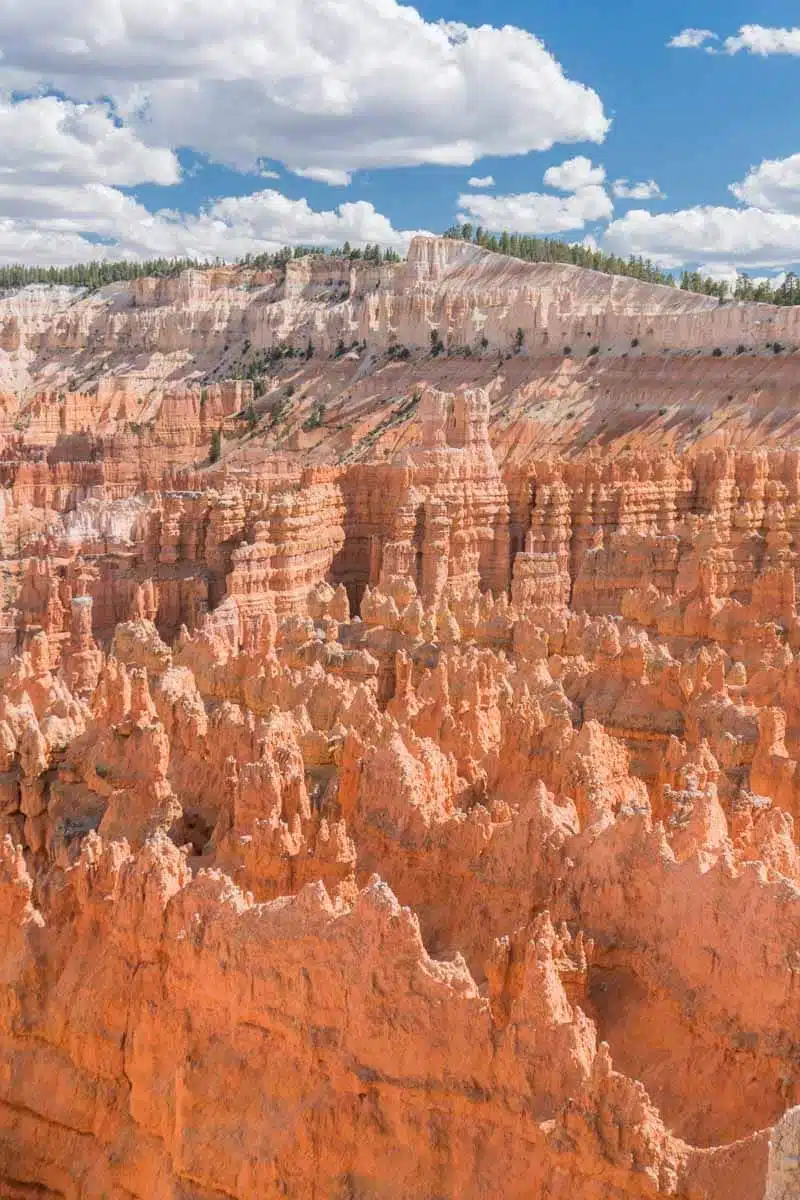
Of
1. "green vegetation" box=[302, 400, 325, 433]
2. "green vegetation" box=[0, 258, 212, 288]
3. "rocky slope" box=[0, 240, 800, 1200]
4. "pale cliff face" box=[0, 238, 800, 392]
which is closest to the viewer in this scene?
"rocky slope" box=[0, 240, 800, 1200]

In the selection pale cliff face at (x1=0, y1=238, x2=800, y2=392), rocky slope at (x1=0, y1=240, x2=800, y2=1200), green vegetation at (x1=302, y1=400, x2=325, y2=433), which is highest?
pale cliff face at (x1=0, y1=238, x2=800, y2=392)

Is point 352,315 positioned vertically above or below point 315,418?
above

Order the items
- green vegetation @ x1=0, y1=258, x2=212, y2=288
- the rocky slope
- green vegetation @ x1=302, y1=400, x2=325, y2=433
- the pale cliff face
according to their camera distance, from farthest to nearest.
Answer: green vegetation @ x1=0, y1=258, x2=212, y2=288
green vegetation @ x1=302, y1=400, x2=325, y2=433
the pale cliff face
the rocky slope

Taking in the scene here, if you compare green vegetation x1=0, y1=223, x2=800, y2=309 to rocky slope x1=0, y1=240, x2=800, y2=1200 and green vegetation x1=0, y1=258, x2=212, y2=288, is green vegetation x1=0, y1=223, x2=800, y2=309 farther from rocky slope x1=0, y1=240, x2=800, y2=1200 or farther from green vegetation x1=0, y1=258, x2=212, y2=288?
rocky slope x1=0, y1=240, x2=800, y2=1200

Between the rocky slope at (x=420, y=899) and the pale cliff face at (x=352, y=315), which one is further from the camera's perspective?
the pale cliff face at (x=352, y=315)

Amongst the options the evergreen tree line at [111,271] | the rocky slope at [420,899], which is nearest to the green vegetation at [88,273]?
the evergreen tree line at [111,271]

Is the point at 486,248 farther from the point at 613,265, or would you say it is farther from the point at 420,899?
the point at 420,899

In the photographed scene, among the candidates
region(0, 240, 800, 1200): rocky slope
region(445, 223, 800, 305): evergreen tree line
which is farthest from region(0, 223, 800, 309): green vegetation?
region(0, 240, 800, 1200): rocky slope

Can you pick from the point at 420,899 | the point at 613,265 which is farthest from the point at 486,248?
the point at 420,899

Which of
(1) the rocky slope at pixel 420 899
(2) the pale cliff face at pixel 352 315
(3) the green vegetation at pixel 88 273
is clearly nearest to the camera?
(1) the rocky slope at pixel 420 899

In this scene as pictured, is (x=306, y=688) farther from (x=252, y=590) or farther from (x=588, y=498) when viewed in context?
(x=588, y=498)

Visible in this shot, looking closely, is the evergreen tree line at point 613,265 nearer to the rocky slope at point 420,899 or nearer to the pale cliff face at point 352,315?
the pale cliff face at point 352,315
